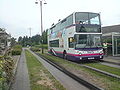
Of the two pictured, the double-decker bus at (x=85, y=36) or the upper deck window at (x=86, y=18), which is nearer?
the double-decker bus at (x=85, y=36)

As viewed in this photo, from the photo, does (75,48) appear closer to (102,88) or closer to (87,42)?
(87,42)

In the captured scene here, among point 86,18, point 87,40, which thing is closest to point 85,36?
point 87,40

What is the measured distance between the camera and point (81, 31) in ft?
43.0

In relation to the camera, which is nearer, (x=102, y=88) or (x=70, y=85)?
(x=102, y=88)

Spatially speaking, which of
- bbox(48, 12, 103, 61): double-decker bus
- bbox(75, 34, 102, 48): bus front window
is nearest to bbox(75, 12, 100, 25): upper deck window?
bbox(48, 12, 103, 61): double-decker bus

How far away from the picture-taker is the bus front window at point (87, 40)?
12922 millimetres

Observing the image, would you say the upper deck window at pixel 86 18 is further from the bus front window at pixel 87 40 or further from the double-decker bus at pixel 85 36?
the bus front window at pixel 87 40

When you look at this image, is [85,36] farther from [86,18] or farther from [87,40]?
[86,18]

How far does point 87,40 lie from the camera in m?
13.1

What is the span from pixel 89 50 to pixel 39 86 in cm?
768

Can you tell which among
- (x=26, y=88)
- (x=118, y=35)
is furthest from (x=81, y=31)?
(x=26, y=88)

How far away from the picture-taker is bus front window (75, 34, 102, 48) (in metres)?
12.9

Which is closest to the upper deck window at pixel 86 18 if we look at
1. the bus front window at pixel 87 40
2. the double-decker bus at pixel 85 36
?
the double-decker bus at pixel 85 36

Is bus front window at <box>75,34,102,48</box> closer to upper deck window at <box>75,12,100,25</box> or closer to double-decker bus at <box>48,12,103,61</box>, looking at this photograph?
double-decker bus at <box>48,12,103,61</box>
